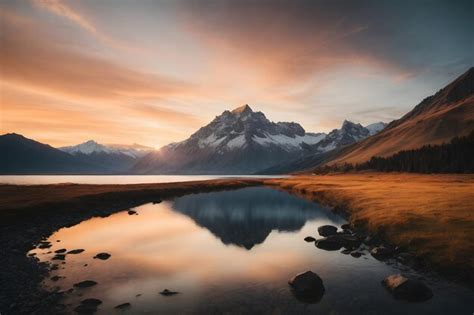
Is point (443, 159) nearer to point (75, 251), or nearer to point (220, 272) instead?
point (220, 272)

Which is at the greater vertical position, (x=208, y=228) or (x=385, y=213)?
(x=385, y=213)

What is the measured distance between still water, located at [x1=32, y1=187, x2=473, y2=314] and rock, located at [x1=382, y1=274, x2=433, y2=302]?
1.65 feet

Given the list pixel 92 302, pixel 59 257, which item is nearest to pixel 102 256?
pixel 59 257

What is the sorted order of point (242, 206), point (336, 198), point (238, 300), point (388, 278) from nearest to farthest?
point (238, 300) → point (388, 278) → point (336, 198) → point (242, 206)

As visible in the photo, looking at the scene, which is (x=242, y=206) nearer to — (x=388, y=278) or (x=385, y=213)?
(x=385, y=213)

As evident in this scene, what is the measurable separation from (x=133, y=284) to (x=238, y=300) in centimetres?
962

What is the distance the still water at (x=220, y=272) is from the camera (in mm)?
21703

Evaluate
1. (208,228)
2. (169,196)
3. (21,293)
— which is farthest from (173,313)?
(169,196)

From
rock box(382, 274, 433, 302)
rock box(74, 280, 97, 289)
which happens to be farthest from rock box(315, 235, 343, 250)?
rock box(74, 280, 97, 289)

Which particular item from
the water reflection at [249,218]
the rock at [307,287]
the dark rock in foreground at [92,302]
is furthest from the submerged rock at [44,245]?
the rock at [307,287]

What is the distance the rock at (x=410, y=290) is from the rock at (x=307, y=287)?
17.7 ft

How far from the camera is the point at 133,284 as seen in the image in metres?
26.2

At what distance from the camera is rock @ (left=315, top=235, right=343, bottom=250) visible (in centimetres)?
3706

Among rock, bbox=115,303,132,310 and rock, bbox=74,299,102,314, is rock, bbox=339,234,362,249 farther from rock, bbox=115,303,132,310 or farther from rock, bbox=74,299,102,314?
rock, bbox=74,299,102,314
